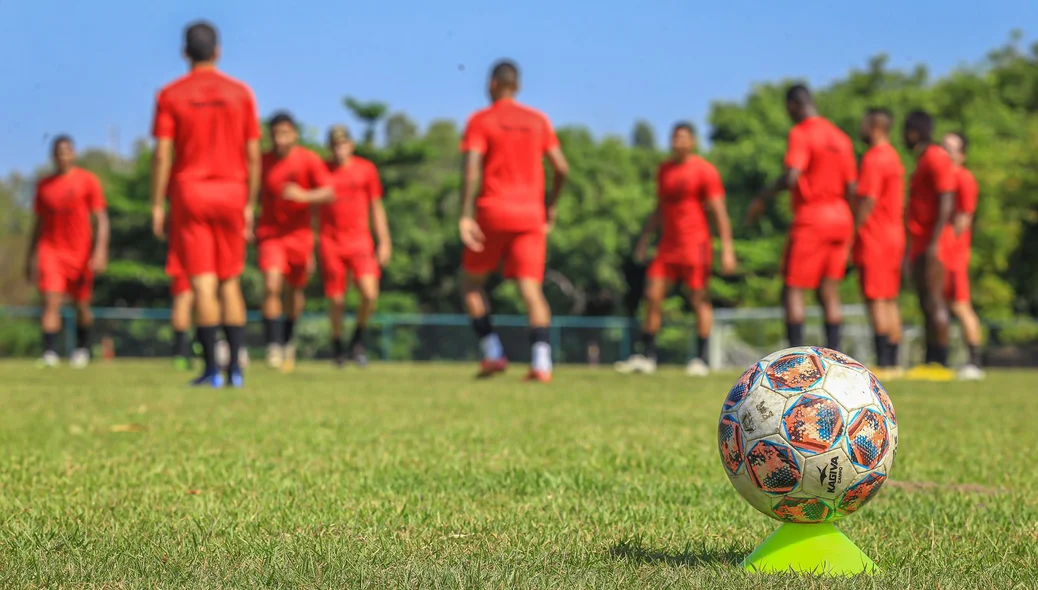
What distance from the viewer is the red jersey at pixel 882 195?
39.7 ft

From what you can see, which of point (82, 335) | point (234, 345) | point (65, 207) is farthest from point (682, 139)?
point (82, 335)

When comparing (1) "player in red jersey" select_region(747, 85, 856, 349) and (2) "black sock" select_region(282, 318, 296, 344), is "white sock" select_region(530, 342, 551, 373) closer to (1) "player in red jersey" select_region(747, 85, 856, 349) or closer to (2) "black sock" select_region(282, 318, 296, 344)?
(1) "player in red jersey" select_region(747, 85, 856, 349)

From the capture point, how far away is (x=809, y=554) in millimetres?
2811

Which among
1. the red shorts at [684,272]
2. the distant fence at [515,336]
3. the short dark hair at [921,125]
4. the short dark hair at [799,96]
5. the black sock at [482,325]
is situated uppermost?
the short dark hair at [799,96]

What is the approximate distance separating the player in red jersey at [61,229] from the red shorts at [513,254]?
18.0 ft

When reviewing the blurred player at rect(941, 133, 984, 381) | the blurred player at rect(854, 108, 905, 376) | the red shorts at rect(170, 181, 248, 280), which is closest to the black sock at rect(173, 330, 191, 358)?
the red shorts at rect(170, 181, 248, 280)

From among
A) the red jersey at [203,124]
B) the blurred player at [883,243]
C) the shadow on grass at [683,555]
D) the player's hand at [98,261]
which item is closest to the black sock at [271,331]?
the player's hand at [98,261]

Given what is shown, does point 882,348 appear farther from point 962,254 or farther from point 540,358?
point 540,358

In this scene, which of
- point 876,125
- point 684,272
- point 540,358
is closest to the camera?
point 540,358

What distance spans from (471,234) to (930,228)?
5.10m

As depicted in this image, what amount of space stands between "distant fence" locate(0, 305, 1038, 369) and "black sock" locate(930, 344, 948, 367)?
1370 cm

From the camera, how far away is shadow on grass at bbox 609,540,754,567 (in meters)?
2.85

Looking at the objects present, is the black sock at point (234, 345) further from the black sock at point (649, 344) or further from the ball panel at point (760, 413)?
the ball panel at point (760, 413)

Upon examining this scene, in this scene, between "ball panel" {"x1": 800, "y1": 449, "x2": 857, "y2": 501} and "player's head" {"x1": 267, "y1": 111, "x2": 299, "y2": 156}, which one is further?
"player's head" {"x1": 267, "y1": 111, "x2": 299, "y2": 156}
